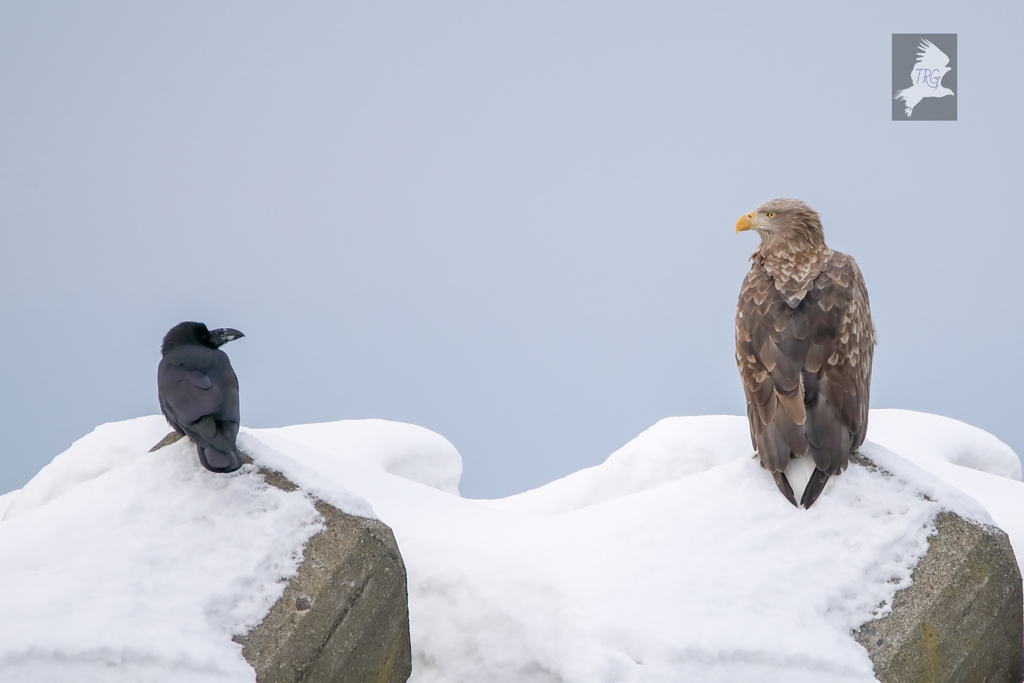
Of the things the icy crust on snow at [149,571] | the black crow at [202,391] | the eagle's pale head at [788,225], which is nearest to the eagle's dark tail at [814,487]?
the eagle's pale head at [788,225]

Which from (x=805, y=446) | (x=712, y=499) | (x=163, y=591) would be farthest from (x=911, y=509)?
(x=163, y=591)

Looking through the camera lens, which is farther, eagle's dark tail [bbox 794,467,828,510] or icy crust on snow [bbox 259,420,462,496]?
icy crust on snow [bbox 259,420,462,496]

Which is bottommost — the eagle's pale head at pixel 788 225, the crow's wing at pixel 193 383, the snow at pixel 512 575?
the snow at pixel 512 575

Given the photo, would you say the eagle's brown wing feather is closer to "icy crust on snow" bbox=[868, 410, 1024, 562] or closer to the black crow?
the black crow

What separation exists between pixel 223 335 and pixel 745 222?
296cm

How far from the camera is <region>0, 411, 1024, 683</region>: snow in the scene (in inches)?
131

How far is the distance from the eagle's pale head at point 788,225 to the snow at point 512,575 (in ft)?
4.02

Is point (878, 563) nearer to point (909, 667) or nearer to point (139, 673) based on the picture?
point (909, 667)

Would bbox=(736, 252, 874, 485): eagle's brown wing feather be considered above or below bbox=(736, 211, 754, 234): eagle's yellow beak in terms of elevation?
below

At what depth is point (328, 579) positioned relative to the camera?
354 cm

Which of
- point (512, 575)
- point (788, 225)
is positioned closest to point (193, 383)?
point (512, 575)

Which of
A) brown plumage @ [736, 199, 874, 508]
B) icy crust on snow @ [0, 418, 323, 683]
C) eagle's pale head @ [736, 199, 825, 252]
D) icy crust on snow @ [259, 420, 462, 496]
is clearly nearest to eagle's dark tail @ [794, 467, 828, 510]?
brown plumage @ [736, 199, 874, 508]

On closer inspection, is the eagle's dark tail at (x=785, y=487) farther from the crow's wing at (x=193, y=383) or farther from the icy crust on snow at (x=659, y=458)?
the icy crust on snow at (x=659, y=458)

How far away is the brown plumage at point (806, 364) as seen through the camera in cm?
416
